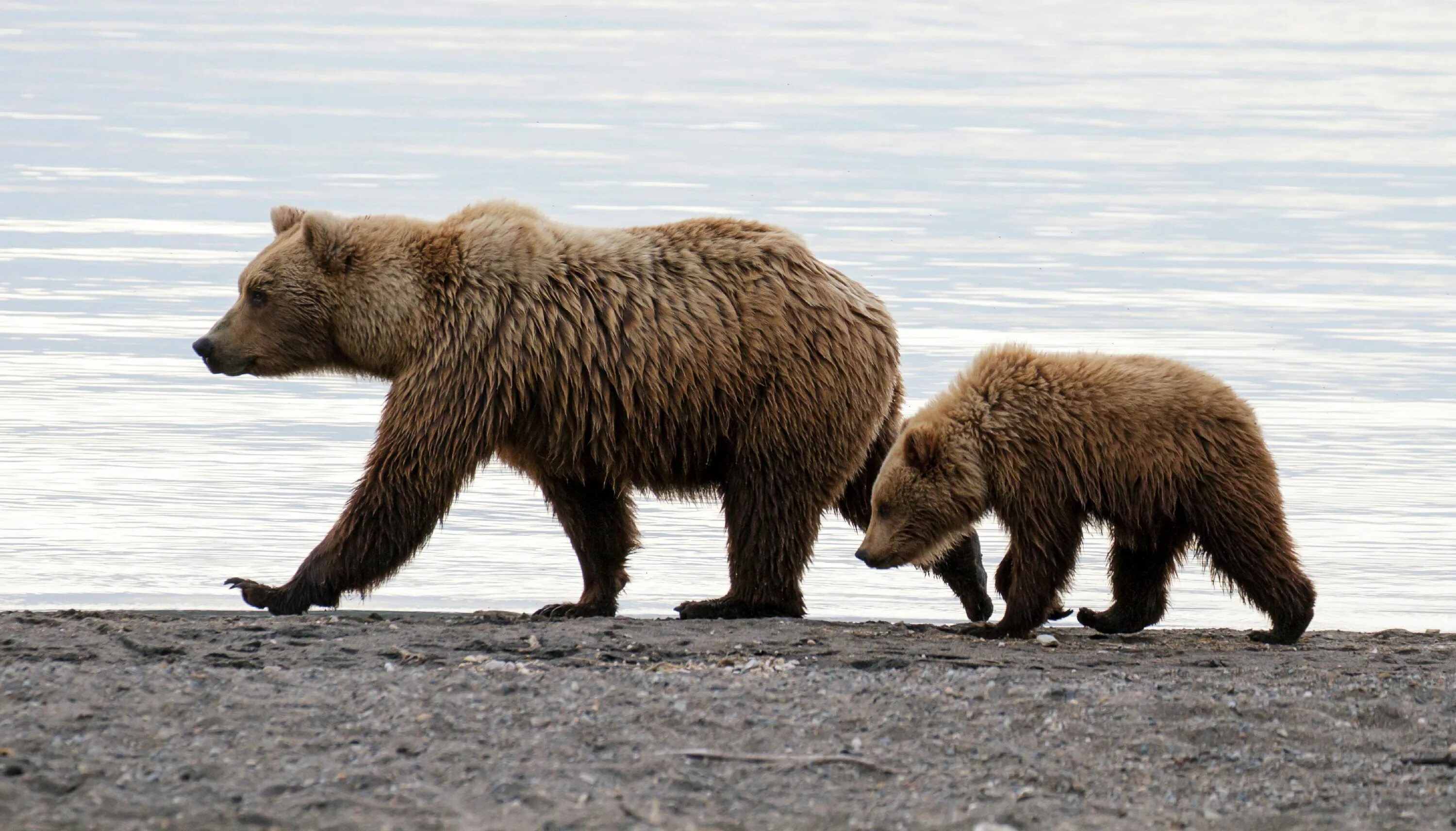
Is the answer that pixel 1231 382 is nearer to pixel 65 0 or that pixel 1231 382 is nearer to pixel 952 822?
pixel 952 822

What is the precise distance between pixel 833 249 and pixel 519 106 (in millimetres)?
15623

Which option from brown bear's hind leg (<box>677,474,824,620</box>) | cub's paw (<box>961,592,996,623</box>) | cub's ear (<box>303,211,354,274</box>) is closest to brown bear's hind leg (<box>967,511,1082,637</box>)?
brown bear's hind leg (<box>677,474,824,620</box>)

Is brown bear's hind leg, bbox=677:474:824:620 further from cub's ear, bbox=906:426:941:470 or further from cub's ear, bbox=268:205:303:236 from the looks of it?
cub's ear, bbox=268:205:303:236

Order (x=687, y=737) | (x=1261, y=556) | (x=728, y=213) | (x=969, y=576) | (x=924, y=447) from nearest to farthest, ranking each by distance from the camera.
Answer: (x=687, y=737) → (x=1261, y=556) → (x=924, y=447) → (x=969, y=576) → (x=728, y=213)

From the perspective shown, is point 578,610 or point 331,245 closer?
point 331,245

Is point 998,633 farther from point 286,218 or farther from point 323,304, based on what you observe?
point 286,218

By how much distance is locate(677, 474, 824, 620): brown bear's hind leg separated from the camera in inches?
332

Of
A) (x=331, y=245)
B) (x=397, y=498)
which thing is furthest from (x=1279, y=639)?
(x=331, y=245)

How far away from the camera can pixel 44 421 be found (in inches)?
506

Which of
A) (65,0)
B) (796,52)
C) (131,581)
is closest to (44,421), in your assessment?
(131,581)

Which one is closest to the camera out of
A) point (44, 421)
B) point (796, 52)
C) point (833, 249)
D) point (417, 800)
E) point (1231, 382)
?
point (417, 800)

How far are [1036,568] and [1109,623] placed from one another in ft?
2.27

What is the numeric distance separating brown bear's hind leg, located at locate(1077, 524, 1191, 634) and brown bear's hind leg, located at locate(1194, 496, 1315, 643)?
37 cm

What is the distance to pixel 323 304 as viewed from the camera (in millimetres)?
8461
